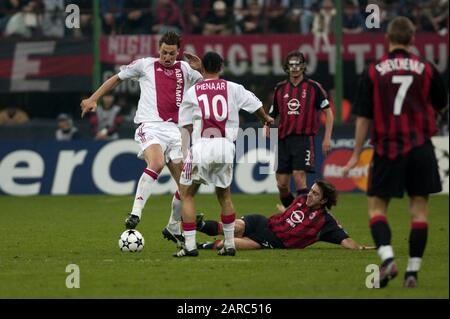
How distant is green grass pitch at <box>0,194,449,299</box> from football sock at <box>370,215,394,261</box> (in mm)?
284

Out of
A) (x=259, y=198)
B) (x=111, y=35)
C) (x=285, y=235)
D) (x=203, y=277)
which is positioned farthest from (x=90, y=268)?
(x=111, y=35)

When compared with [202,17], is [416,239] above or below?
below

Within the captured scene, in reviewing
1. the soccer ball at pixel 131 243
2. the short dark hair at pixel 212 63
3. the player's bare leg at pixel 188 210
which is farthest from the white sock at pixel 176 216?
the short dark hair at pixel 212 63

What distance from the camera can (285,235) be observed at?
1249cm

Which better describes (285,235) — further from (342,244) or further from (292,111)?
(292,111)

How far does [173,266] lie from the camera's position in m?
10.8

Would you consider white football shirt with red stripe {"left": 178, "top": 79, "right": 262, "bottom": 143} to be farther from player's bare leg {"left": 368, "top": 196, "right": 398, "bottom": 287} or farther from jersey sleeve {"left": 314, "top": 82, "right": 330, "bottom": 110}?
jersey sleeve {"left": 314, "top": 82, "right": 330, "bottom": 110}

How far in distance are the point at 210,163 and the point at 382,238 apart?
8.46ft

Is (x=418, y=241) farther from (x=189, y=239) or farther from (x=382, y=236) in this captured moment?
(x=189, y=239)

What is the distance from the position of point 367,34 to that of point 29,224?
907cm

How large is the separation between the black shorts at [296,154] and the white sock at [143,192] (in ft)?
10.1

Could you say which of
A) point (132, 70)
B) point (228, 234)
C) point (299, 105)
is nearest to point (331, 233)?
point (228, 234)

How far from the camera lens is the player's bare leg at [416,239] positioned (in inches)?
359

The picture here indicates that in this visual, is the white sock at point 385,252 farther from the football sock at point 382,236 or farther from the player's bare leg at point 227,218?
the player's bare leg at point 227,218
